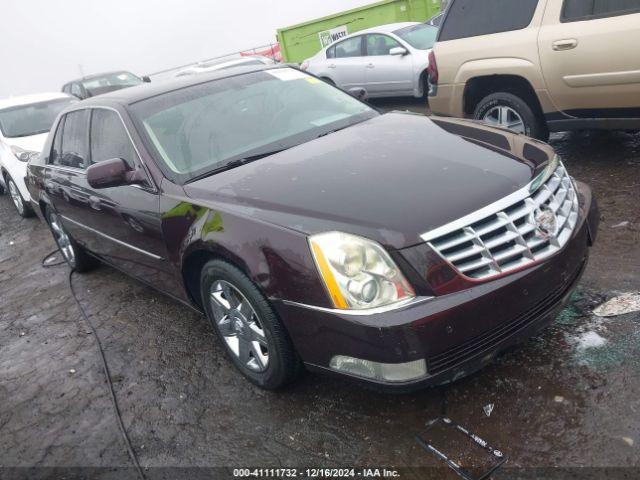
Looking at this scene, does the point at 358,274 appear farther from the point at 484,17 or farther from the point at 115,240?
the point at 484,17

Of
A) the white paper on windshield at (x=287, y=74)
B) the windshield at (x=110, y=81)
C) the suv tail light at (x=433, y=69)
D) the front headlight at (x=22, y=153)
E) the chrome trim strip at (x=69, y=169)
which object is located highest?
the white paper on windshield at (x=287, y=74)

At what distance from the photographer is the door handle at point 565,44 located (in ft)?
15.4

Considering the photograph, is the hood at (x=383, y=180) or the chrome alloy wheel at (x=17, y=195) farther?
the chrome alloy wheel at (x=17, y=195)

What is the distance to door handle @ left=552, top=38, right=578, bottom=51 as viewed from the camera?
4.68 metres

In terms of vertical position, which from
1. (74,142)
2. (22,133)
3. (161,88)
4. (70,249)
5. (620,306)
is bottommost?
(620,306)

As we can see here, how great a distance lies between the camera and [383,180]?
8.75ft

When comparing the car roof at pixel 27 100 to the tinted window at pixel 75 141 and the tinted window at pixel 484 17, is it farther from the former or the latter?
the tinted window at pixel 484 17

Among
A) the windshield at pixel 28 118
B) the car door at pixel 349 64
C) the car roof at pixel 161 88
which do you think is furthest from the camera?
the car door at pixel 349 64

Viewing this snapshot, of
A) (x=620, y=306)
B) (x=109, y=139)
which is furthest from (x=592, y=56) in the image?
(x=109, y=139)

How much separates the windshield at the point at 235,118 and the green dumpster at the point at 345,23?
11891 millimetres

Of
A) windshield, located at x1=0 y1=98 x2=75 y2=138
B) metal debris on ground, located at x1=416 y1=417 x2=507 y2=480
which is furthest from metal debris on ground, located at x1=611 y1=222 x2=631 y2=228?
windshield, located at x1=0 y1=98 x2=75 y2=138

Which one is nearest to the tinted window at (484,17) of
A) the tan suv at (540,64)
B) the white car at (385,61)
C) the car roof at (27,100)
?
the tan suv at (540,64)

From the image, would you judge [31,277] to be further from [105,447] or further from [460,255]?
[460,255]

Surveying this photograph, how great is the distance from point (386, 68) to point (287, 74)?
6.19 m
